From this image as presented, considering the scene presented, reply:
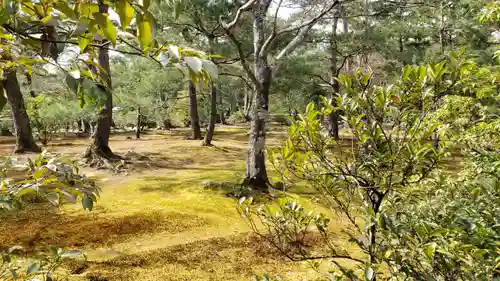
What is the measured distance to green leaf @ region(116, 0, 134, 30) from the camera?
0.55 metres

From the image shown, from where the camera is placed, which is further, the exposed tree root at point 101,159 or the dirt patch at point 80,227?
the exposed tree root at point 101,159

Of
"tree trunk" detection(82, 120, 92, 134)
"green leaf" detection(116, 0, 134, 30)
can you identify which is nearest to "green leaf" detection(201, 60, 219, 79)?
"green leaf" detection(116, 0, 134, 30)

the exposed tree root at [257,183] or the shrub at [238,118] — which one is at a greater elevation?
the shrub at [238,118]

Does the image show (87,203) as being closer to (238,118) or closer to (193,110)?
(193,110)

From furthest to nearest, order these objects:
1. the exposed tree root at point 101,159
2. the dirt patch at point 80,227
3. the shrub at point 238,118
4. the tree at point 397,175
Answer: the shrub at point 238,118 → the exposed tree root at point 101,159 → the dirt patch at point 80,227 → the tree at point 397,175

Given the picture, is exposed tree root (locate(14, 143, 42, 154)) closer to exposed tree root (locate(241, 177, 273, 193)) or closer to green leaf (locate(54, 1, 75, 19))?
exposed tree root (locate(241, 177, 273, 193))

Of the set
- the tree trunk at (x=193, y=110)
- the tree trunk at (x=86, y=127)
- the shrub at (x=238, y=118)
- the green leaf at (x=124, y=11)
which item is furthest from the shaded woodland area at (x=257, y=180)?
the shrub at (x=238, y=118)

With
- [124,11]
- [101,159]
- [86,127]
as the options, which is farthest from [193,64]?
[86,127]

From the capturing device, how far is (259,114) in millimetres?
5562

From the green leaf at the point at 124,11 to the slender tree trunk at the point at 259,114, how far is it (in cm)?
494

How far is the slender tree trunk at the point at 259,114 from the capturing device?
219 inches

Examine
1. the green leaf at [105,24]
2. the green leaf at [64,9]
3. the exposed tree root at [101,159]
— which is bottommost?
the exposed tree root at [101,159]

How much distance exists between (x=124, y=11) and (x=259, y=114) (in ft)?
16.5

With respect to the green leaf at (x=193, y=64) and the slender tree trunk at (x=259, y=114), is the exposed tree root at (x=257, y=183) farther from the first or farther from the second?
the green leaf at (x=193, y=64)
